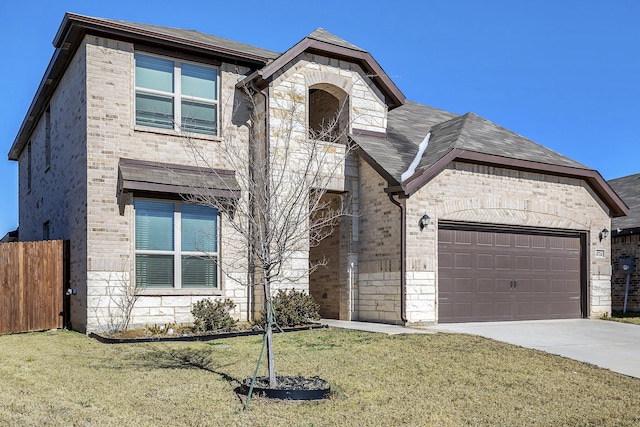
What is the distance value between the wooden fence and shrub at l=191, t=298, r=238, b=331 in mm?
3425

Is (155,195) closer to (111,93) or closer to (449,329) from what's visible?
(111,93)

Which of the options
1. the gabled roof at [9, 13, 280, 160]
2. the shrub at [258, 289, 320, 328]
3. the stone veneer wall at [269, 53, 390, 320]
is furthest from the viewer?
the stone veneer wall at [269, 53, 390, 320]

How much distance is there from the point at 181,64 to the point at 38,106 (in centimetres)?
631

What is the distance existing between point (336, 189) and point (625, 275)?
10.9 metres

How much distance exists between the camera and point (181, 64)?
13961mm

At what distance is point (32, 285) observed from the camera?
44.3ft

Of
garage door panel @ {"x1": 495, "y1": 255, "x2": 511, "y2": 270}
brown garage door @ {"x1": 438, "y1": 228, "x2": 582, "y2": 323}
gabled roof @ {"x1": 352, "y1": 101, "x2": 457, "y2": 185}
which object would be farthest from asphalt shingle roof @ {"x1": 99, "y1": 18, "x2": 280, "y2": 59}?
garage door panel @ {"x1": 495, "y1": 255, "x2": 511, "y2": 270}

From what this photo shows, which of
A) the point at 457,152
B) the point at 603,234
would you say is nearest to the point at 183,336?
the point at 457,152

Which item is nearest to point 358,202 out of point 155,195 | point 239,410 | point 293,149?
point 293,149

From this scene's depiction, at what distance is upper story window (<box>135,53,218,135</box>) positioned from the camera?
1352 centimetres

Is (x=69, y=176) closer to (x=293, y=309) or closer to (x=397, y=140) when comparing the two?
(x=293, y=309)

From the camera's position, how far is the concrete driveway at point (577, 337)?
995 centimetres

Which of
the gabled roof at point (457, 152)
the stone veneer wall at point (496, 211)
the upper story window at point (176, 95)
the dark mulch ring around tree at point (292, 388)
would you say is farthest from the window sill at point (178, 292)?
the dark mulch ring around tree at point (292, 388)

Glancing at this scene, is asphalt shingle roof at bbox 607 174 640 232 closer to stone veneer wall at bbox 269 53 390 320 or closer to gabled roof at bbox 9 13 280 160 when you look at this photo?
stone veneer wall at bbox 269 53 390 320
